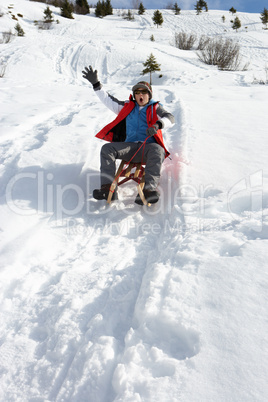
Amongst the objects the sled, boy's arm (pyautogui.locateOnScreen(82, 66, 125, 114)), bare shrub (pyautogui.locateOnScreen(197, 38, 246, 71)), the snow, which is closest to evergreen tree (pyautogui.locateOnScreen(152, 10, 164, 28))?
bare shrub (pyautogui.locateOnScreen(197, 38, 246, 71))

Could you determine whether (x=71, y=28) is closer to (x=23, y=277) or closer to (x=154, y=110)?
(x=154, y=110)

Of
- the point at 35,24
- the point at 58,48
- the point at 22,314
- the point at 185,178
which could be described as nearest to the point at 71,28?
the point at 35,24

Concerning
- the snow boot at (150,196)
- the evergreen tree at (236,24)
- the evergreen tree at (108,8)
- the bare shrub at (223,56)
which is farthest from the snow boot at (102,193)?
the evergreen tree at (108,8)

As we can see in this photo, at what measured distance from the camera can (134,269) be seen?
1.77 metres

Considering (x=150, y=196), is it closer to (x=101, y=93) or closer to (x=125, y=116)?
(x=125, y=116)

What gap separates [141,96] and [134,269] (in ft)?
5.59

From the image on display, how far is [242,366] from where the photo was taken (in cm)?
103

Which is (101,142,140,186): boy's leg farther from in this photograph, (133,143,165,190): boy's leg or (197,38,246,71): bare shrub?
(197,38,246,71): bare shrub

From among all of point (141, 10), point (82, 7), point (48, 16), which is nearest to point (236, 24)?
point (141, 10)

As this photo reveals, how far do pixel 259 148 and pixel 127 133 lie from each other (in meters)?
1.51

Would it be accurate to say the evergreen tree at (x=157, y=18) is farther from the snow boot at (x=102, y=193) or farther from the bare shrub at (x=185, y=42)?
the snow boot at (x=102, y=193)

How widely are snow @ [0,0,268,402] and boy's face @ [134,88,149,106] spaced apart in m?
0.74

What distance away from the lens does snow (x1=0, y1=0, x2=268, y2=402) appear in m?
1.11

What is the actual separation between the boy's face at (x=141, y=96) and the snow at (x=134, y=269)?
74cm
